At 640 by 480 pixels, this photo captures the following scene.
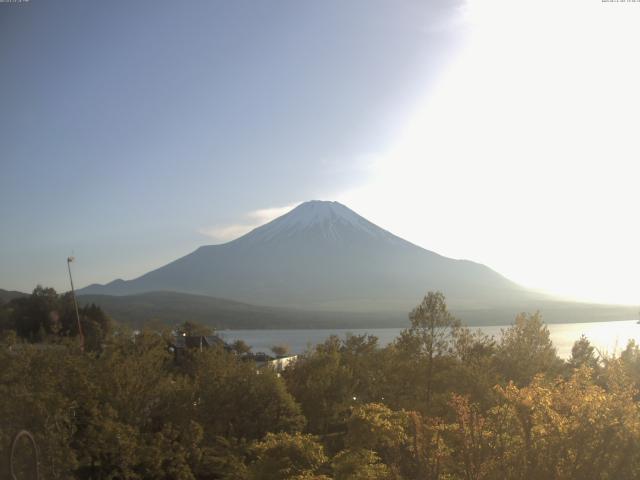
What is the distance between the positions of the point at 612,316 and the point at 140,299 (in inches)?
4983

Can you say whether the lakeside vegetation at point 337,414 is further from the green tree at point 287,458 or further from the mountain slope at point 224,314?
the mountain slope at point 224,314

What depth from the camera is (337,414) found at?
21.1m

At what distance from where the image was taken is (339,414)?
22.0 m

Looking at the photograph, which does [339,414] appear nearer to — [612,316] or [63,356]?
[63,356]

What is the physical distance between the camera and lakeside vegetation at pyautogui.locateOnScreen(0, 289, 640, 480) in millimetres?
9656

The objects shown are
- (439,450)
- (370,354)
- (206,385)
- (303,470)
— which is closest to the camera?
(439,450)

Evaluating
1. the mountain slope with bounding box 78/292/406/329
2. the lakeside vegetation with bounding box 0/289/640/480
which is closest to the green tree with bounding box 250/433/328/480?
the lakeside vegetation with bounding box 0/289/640/480

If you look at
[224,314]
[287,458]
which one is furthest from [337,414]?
[224,314]

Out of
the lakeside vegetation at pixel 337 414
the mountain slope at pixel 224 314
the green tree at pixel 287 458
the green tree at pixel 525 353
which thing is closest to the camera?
the lakeside vegetation at pixel 337 414

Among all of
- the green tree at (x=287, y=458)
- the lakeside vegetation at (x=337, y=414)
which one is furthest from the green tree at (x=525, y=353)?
the green tree at (x=287, y=458)

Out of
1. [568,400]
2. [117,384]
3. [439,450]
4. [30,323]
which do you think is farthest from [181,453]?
[30,323]

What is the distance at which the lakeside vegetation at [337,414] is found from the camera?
31.7 feet

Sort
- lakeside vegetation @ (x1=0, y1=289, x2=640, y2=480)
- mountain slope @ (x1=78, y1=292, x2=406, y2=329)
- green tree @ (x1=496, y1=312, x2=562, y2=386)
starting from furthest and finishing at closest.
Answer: mountain slope @ (x1=78, y1=292, x2=406, y2=329)
green tree @ (x1=496, y1=312, x2=562, y2=386)
lakeside vegetation @ (x1=0, y1=289, x2=640, y2=480)

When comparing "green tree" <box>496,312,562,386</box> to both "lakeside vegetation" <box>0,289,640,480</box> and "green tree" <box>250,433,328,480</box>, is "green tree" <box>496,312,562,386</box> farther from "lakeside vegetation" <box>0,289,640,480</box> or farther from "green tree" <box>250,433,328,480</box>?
"green tree" <box>250,433,328,480</box>
